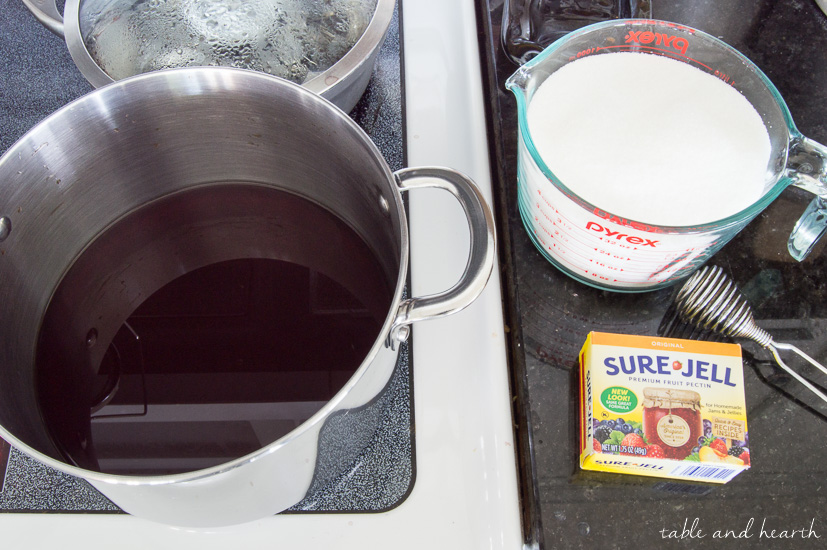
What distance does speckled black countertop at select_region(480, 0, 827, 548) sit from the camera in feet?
1.54

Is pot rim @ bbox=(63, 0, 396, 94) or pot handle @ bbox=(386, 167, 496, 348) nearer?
pot handle @ bbox=(386, 167, 496, 348)

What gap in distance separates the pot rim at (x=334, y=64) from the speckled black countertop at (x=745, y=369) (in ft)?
0.53

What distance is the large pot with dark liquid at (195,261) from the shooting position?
441 mm

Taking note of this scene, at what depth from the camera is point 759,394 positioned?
20.3 inches

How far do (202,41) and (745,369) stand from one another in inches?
22.5

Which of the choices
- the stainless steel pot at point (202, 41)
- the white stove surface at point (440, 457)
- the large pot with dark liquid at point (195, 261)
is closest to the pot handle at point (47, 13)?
the stainless steel pot at point (202, 41)

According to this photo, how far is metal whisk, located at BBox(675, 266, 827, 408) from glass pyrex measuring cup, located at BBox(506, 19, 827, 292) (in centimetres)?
2

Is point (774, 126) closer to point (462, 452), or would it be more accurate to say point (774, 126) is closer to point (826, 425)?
point (826, 425)

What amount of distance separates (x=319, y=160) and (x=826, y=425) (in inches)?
19.2

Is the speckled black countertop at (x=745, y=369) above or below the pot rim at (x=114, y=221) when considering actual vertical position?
below

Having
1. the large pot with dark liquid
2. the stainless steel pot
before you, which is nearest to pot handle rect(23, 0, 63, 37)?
the stainless steel pot

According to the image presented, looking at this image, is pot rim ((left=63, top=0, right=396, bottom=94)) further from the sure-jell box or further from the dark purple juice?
the sure-jell box

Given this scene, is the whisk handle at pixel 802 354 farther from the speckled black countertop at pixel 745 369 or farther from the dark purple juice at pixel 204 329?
the dark purple juice at pixel 204 329

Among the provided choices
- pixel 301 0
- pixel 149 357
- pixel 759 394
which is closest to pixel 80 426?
pixel 149 357
